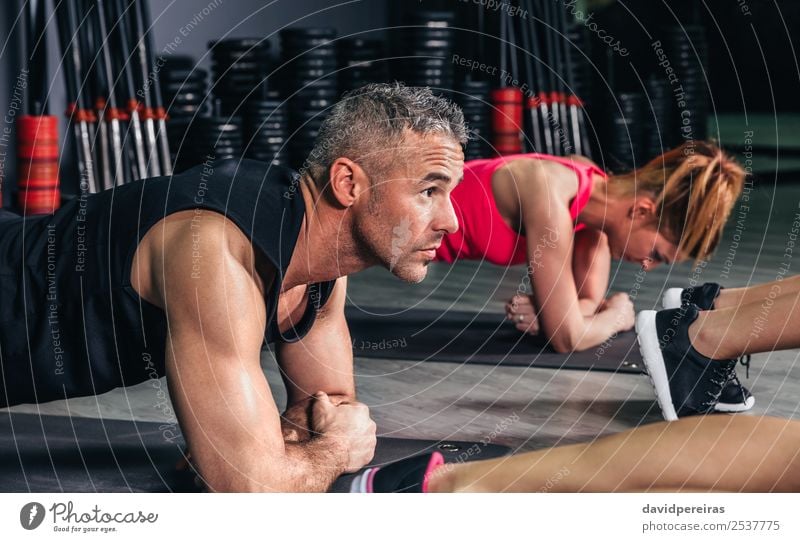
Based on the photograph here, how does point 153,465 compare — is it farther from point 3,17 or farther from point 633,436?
point 3,17

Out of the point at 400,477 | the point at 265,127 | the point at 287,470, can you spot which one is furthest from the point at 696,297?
the point at 265,127

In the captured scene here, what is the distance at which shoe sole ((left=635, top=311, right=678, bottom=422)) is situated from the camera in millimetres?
2764

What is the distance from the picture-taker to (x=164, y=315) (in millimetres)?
1985

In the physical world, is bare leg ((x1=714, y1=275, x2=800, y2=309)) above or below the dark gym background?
below

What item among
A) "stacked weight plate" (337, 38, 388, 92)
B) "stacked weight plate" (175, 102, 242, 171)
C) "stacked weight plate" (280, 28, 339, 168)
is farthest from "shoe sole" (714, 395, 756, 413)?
"stacked weight plate" (337, 38, 388, 92)

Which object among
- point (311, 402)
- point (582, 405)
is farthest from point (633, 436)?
point (582, 405)

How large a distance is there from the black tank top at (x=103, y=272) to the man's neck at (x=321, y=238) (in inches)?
1.3

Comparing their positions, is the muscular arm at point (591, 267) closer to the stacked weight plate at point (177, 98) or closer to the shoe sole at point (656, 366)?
the shoe sole at point (656, 366)

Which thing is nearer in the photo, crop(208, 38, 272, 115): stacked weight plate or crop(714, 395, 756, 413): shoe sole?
crop(714, 395, 756, 413): shoe sole

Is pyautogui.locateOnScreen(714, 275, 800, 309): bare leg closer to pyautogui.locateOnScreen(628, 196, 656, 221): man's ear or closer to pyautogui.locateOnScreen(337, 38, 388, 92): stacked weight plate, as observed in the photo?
pyautogui.locateOnScreen(628, 196, 656, 221): man's ear

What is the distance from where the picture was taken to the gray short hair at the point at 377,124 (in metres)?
2.02

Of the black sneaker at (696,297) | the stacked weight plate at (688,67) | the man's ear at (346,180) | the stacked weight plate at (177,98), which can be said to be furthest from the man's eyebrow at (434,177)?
the stacked weight plate at (688,67)

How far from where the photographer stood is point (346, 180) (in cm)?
205

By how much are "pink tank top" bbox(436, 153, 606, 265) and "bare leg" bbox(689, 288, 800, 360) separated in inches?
33.5
